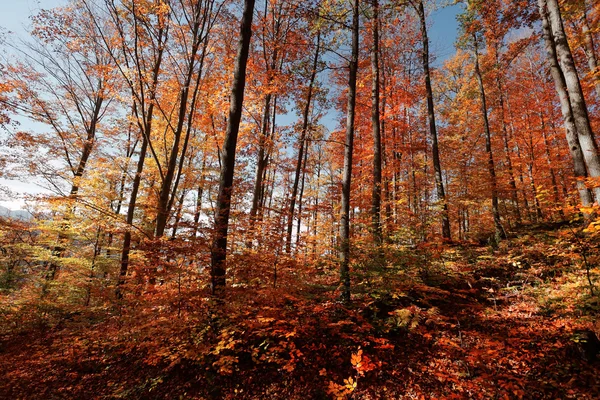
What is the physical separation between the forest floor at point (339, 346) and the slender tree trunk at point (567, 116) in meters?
1.89

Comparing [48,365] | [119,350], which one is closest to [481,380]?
[119,350]

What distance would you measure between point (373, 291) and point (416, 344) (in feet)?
4.28

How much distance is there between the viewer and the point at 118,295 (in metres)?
6.21

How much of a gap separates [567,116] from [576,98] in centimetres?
52

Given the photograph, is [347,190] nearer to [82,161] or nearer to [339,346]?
[339,346]

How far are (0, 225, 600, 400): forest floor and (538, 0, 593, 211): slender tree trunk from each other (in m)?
1.89

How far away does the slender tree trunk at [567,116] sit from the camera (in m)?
6.76

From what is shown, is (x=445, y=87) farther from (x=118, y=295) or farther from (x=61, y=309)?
(x=61, y=309)

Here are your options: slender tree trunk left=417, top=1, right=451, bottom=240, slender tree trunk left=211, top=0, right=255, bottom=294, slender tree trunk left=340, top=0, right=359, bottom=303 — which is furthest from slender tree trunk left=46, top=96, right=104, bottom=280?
slender tree trunk left=417, top=1, right=451, bottom=240

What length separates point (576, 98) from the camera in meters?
6.59

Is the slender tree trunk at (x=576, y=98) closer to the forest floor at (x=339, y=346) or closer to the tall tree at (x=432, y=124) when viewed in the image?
the forest floor at (x=339, y=346)

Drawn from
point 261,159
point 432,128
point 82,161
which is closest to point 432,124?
point 432,128

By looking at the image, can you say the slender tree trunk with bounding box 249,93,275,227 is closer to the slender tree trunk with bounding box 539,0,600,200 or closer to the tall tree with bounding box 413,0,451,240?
the tall tree with bounding box 413,0,451,240

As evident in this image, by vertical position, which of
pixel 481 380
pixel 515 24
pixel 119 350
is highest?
pixel 515 24
